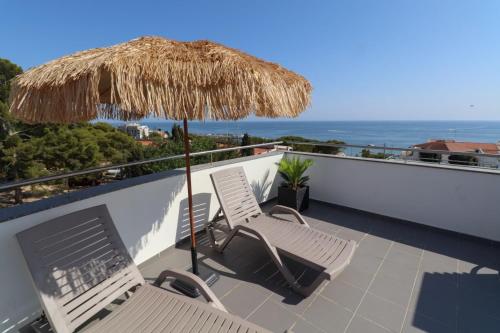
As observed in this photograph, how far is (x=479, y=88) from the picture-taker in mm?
12445

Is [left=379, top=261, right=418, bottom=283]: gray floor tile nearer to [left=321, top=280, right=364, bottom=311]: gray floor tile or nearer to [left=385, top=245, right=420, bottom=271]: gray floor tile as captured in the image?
[left=385, top=245, right=420, bottom=271]: gray floor tile

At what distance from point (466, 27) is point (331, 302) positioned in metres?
8.30

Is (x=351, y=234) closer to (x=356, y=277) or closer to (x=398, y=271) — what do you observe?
(x=398, y=271)

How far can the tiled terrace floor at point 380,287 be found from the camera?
85.0 inches

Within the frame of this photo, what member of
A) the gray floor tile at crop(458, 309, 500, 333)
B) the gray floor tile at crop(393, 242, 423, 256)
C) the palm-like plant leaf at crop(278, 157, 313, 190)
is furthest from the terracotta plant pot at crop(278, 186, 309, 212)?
the gray floor tile at crop(458, 309, 500, 333)

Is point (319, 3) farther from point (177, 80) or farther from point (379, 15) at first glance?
point (177, 80)

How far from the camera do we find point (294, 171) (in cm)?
465

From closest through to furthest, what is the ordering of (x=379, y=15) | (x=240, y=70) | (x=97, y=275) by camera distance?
(x=240, y=70) < (x=97, y=275) < (x=379, y=15)

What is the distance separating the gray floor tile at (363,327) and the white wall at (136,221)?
2.32 metres

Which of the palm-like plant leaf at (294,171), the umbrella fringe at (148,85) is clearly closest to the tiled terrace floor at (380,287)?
the palm-like plant leaf at (294,171)

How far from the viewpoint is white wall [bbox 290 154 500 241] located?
11.5 feet

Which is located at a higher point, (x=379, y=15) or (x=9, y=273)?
(x=379, y=15)

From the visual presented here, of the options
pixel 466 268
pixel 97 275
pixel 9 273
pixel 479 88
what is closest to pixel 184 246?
pixel 97 275

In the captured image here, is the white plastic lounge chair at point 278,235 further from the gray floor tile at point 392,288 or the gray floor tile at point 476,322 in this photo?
the gray floor tile at point 476,322
